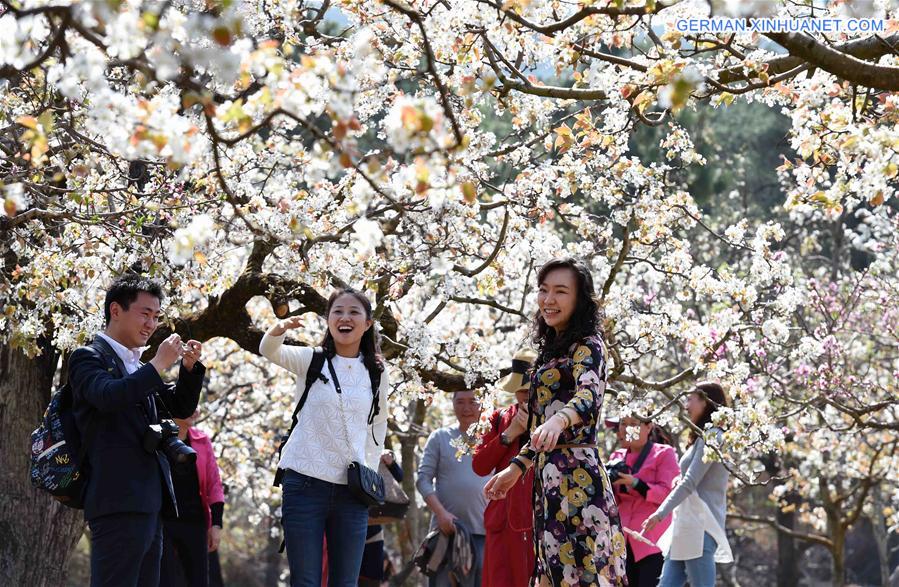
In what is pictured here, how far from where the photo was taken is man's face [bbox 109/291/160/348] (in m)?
5.56

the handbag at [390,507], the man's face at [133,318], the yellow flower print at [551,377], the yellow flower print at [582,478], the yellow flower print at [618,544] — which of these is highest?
the man's face at [133,318]

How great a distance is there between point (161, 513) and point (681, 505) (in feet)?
13.6

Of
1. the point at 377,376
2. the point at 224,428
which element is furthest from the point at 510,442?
the point at 224,428

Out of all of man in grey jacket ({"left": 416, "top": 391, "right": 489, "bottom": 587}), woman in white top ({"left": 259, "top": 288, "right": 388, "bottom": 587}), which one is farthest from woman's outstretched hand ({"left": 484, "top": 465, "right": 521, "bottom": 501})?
man in grey jacket ({"left": 416, "top": 391, "right": 489, "bottom": 587})

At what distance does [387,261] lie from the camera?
803 centimetres

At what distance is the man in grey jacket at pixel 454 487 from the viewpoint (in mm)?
8195

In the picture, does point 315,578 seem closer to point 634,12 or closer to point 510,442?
point 510,442

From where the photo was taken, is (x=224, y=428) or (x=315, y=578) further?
(x=224, y=428)

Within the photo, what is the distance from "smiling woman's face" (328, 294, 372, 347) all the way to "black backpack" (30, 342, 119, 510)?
1273 mm

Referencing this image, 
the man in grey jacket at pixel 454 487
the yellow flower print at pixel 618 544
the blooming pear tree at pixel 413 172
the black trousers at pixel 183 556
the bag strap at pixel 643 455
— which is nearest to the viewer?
the blooming pear tree at pixel 413 172

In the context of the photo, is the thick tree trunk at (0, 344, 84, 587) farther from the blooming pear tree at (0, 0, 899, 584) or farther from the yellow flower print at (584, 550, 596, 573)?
the yellow flower print at (584, 550, 596, 573)

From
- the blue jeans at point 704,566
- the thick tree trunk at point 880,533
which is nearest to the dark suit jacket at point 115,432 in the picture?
the blue jeans at point 704,566

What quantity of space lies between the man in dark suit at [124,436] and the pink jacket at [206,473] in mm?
2139

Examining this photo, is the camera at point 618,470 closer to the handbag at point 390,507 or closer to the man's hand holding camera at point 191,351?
the handbag at point 390,507
